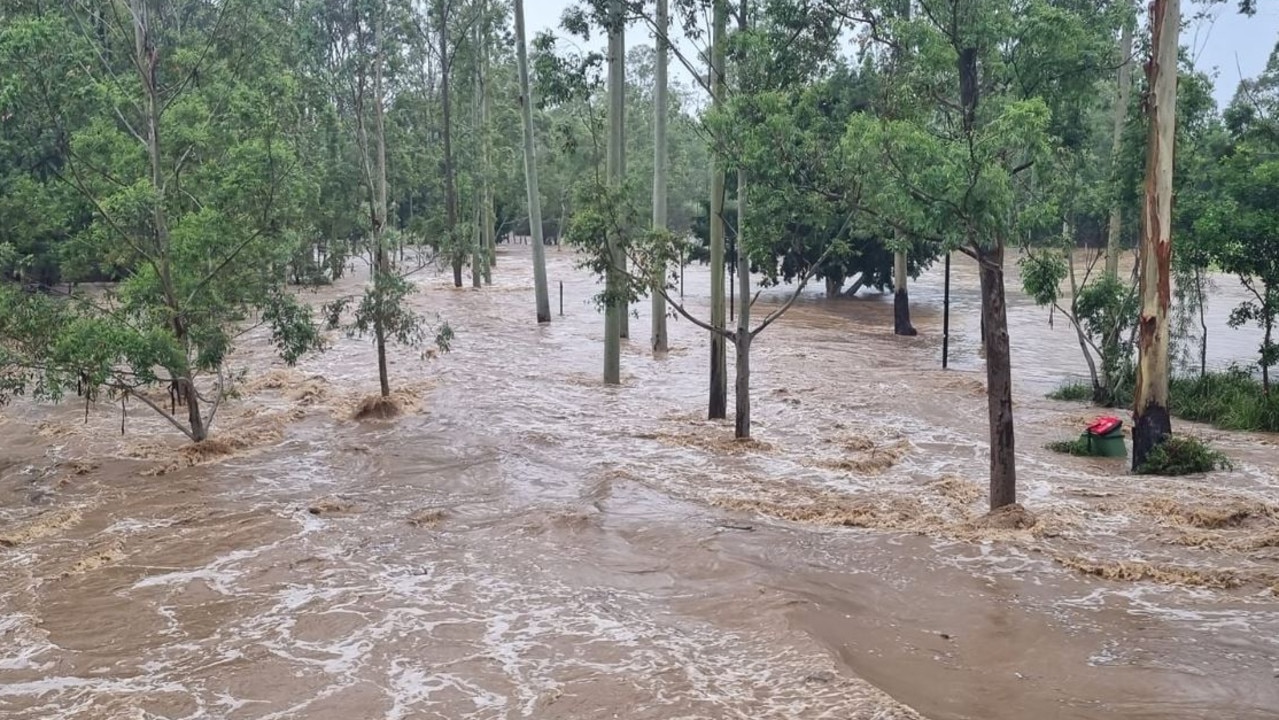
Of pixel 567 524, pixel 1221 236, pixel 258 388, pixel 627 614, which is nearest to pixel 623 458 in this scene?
pixel 567 524

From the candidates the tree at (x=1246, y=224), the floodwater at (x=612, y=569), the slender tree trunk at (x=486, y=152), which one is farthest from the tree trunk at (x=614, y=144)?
the slender tree trunk at (x=486, y=152)

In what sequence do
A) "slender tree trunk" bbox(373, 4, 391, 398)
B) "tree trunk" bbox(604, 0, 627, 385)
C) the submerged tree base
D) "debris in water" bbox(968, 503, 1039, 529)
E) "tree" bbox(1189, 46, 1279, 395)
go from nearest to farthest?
"debris in water" bbox(968, 503, 1039, 529) < "tree" bbox(1189, 46, 1279, 395) < "slender tree trunk" bbox(373, 4, 391, 398) < the submerged tree base < "tree trunk" bbox(604, 0, 627, 385)

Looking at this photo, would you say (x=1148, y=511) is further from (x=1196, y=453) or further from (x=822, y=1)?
(x=822, y=1)

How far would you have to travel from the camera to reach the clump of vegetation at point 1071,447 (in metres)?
14.0

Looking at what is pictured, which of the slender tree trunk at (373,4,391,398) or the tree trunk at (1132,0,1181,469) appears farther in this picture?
the slender tree trunk at (373,4,391,398)

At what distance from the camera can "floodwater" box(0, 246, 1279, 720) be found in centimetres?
671

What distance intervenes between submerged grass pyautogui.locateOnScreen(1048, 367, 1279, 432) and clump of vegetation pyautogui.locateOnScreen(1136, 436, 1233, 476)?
3.82 metres

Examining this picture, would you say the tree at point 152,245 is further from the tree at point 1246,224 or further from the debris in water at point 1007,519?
the tree at point 1246,224

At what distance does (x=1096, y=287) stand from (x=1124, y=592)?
11.2 m

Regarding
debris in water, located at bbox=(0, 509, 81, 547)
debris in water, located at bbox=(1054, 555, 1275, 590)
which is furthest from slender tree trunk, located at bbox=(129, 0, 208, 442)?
debris in water, located at bbox=(1054, 555, 1275, 590)

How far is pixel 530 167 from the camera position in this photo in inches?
1131

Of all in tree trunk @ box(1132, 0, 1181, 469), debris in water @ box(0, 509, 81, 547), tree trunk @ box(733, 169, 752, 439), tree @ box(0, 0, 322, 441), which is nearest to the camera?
debris in water @ box(0, 509, 81, 547)

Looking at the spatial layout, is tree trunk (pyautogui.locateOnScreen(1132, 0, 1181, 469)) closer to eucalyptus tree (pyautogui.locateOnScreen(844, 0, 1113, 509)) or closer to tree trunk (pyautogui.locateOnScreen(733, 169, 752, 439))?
eucalyptus tree (pyautogui.locateOnScreen(844, 0, 1113, 509))

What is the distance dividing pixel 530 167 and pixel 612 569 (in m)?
21.0
